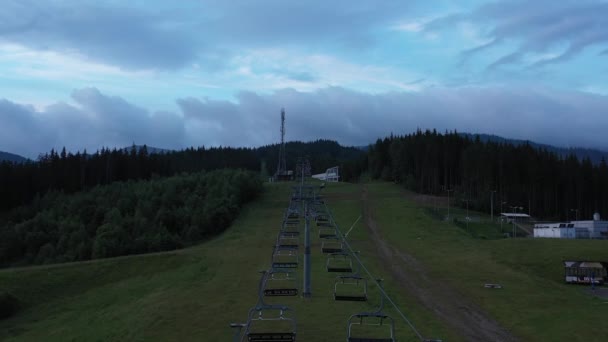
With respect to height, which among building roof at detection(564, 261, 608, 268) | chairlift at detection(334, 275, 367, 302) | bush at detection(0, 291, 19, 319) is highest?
building roof at detection(564, 261, 608, 268)

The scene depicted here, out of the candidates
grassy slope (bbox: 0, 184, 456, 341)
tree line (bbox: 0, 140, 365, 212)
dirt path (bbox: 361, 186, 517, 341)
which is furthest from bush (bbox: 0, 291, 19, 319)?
tree line (bbox: 0, 140, 365, 212)

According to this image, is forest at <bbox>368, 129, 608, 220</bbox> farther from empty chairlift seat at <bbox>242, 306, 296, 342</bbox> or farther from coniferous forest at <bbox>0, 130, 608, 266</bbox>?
empty chairlift seat at <bbox>242, 306, 296, 342</bbox>

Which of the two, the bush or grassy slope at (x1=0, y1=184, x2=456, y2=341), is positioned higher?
grassy slope at (x1=0, y1=184, x2=456, y2=341)

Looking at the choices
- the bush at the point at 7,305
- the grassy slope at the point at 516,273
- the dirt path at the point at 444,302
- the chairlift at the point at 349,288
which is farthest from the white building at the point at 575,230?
the bush at the point at 7,305

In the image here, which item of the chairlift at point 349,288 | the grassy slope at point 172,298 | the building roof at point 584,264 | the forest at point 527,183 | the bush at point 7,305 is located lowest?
the bush at point 7,305

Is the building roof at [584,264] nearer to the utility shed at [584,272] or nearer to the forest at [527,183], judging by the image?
the utility shed at [584,272]

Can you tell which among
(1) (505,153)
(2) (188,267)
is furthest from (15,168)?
(1) (505,153)
